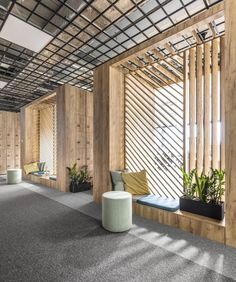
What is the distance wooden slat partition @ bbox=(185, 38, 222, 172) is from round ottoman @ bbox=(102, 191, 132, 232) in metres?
1.48

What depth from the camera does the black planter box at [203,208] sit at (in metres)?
2.56

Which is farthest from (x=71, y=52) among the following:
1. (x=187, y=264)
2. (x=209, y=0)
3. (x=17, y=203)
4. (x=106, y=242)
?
(x=187, y=264)

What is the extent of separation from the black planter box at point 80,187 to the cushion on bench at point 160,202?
8.13ft

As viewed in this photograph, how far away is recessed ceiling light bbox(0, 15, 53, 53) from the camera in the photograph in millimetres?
3357

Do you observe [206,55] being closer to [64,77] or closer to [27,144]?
[64,77]

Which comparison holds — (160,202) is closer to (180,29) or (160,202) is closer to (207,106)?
(207,106)

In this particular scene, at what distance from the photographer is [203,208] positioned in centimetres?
269

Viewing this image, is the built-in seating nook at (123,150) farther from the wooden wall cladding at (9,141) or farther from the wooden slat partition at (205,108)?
the wooden wall cladding at (9,141)

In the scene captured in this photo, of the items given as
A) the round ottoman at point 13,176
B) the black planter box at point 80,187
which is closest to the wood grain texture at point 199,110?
A: the black planter box at point 80,187

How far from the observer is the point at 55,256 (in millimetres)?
2078

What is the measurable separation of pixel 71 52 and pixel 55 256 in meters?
4.47

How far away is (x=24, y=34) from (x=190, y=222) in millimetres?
4615

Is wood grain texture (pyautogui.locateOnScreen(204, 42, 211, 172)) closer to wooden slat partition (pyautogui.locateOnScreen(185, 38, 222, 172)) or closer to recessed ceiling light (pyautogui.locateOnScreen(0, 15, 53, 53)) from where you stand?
wooden slat partition (pyautogui.locateOnScreen(185, 38, 222, 172))

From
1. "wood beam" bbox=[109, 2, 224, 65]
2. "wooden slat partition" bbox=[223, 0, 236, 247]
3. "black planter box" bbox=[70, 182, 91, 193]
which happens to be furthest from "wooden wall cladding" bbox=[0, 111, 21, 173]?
"wooden slat partition" bbox=[223, 0, 236, 247]
